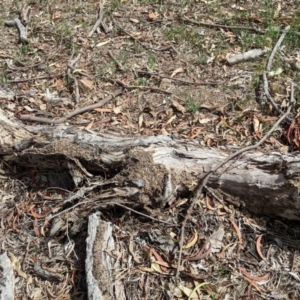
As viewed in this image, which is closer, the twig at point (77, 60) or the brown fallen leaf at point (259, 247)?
the brown fallen leaf at point (259, 247)

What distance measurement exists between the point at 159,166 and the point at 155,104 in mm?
1184

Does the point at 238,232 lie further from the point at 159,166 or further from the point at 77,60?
the point at 77,60

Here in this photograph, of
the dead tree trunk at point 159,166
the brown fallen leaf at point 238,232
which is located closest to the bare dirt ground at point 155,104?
the brown fallen leaf at point 238,232

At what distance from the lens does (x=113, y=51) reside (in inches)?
196

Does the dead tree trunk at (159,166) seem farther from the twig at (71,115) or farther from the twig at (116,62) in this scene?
the twig at (116,62)

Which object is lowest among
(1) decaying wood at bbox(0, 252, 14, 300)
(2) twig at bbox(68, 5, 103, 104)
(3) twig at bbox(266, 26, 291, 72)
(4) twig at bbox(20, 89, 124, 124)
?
(1) decaying wood at bbox(0, 252, 14, 300)

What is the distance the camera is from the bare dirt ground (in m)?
3.08

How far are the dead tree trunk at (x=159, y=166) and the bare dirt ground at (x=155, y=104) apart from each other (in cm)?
13

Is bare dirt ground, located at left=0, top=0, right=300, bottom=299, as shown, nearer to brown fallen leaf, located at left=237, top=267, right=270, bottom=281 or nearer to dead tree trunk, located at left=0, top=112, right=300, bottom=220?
brown fallen leaf, located at left=237, top=267, right=270, bottom=281

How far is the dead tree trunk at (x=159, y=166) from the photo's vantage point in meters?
3.12

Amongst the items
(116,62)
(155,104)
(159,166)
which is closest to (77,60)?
(116,62)

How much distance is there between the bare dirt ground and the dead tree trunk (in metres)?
0.13

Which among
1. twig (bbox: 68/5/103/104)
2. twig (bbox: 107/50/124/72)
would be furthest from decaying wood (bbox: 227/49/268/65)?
twig (bbox: 68/5/103/104)

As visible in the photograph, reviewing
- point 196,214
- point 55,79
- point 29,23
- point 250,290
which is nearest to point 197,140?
point 196,214
